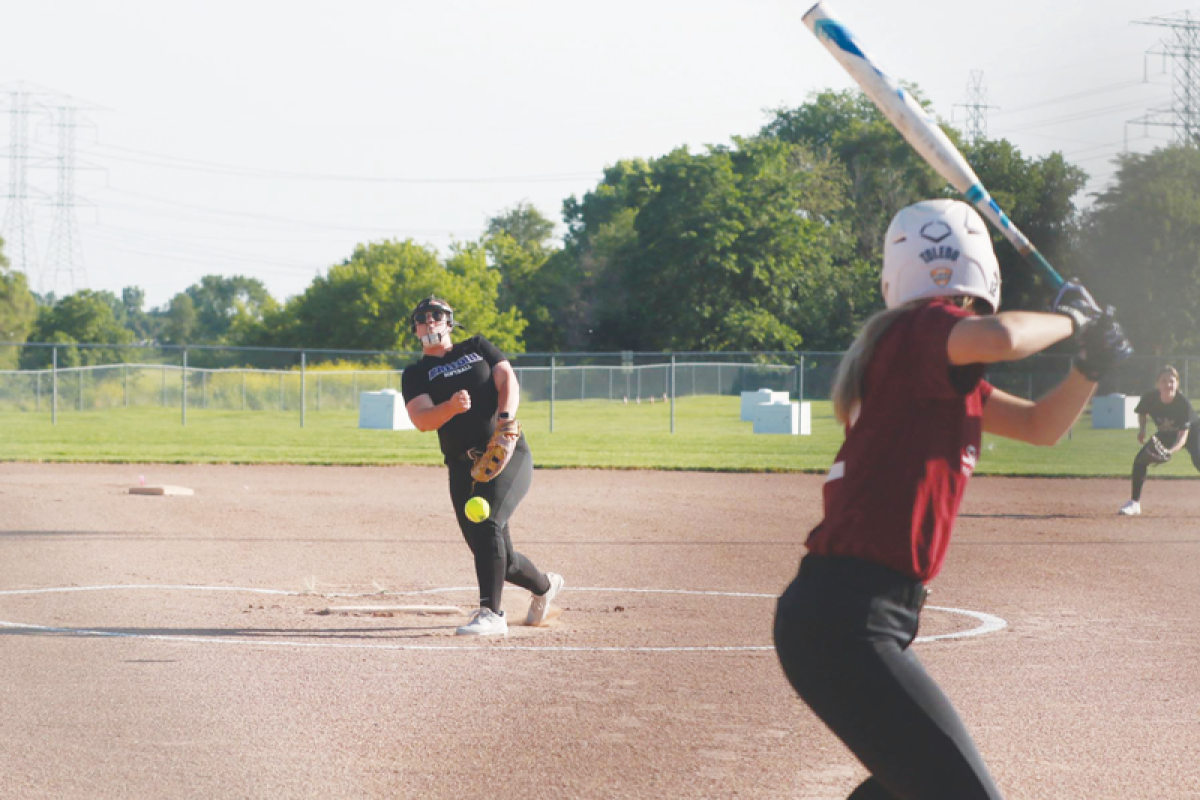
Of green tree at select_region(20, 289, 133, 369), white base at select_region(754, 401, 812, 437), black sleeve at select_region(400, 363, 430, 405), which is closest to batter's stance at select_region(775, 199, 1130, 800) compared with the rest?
black sleeve at select_region(400, 363, 430, 405)

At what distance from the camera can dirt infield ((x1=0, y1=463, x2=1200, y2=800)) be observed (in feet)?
16.9

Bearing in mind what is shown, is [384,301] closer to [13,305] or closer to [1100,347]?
[13,305]

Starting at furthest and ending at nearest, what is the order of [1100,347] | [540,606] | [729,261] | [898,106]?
[729,261], [540,606], [898,106], [1100,347]

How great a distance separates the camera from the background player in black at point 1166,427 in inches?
628

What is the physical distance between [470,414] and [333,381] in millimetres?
34122

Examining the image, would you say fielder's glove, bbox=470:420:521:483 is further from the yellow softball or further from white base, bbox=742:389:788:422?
white base, bbox=742:389:788:422

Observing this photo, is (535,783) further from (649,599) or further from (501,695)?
(649,599)

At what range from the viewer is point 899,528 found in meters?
2.91

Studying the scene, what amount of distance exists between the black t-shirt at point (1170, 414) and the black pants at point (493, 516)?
10.7 metres

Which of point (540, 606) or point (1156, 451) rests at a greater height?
point (1156, 451)

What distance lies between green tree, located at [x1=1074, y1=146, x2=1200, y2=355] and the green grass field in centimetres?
462

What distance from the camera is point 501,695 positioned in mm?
6477

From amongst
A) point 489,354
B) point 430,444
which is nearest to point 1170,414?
point 489,354

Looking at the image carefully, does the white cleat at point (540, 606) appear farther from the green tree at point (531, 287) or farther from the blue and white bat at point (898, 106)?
the green tree at point (531, 287)
